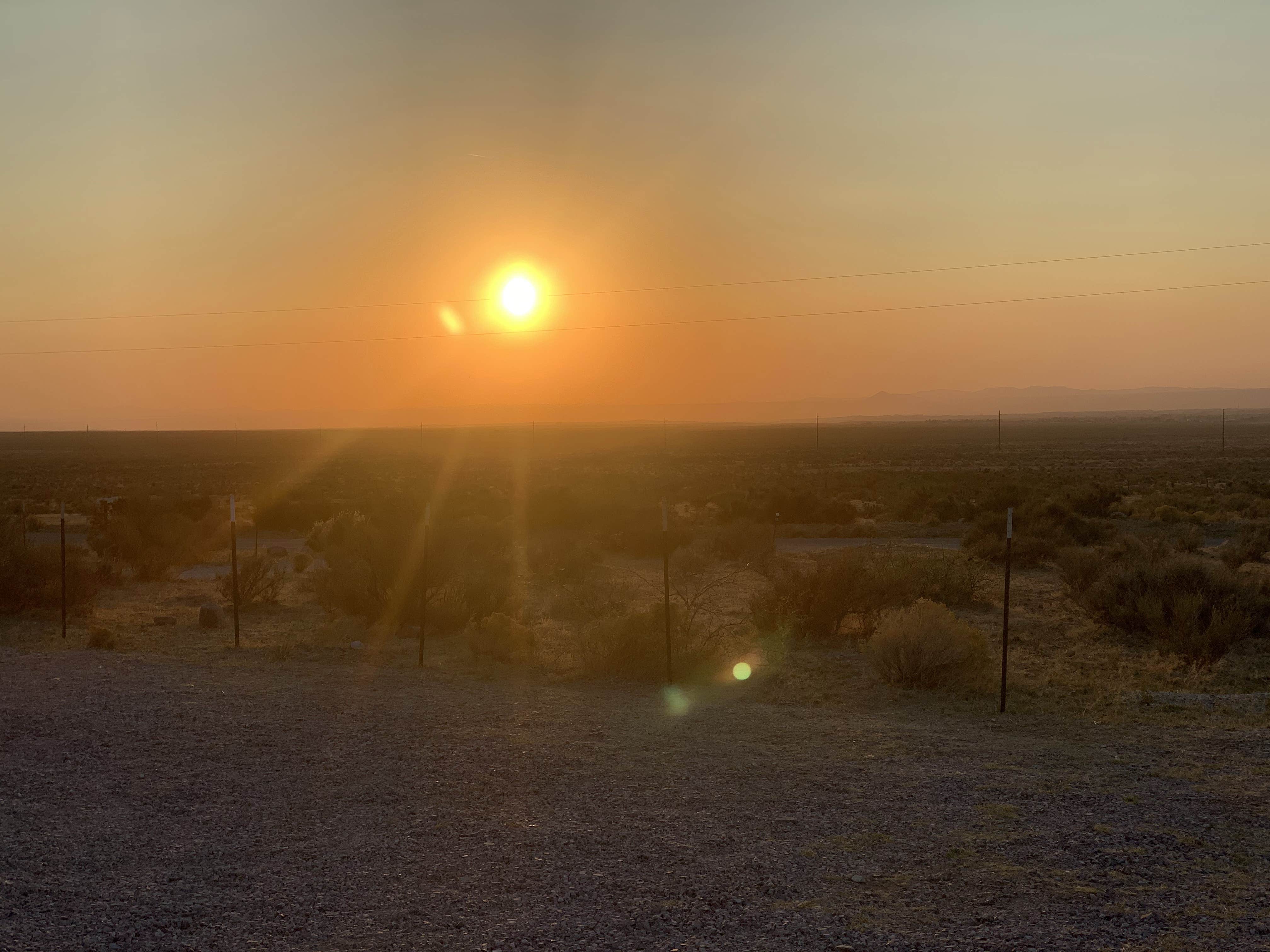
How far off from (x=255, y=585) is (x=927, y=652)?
15.4 metres

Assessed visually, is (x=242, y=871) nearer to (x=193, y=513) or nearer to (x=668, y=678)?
(x=668, y=678)

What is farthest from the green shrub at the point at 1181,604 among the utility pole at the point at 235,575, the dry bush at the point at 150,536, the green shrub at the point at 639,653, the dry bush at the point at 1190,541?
the dry bush at the point at 150,536

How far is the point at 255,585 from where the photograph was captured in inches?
931

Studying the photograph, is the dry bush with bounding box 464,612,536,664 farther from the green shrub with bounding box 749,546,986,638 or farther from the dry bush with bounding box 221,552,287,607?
the dry bush with bounding box 221,552,287,607

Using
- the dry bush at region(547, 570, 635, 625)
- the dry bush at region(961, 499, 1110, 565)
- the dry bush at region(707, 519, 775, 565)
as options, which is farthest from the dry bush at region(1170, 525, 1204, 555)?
the dry bush at region(547, 570, 635, 625)

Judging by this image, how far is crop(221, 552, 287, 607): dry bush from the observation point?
23422 mm

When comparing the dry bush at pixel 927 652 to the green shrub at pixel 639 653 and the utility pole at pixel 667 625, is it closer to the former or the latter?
the green shrub at pixel 639 653

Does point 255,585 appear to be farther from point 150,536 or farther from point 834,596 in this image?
point 834,596

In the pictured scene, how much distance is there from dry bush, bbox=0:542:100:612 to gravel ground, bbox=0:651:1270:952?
9263 millimetres

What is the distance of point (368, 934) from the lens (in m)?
6.45

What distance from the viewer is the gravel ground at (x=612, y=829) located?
6.59 m

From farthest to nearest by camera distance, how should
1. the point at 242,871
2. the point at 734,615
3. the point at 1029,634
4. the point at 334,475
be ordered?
the point at 334,475 < the point at 734,615 < the point at 1029,634 < the point at 242,871

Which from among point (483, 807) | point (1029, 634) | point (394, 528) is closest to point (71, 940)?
point (483, 807)

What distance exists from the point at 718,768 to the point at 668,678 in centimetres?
468
